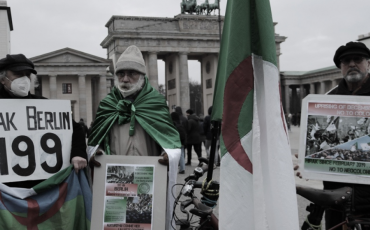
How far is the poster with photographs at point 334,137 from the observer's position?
128 inches

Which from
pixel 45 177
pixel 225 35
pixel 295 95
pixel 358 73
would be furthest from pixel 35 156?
pixel 295 95

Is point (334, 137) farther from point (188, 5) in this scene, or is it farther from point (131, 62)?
point (188, 5)

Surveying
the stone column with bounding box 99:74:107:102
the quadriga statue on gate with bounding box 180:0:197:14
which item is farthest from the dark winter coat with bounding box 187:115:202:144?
the quadriga statue on gate with bounding box 180:0:197:14

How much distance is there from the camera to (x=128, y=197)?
356 cm

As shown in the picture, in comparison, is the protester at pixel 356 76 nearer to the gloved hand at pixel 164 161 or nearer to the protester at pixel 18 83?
the gloved hand at pixel 164 161

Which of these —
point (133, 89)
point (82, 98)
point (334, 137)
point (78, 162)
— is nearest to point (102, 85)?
point (82, 98)

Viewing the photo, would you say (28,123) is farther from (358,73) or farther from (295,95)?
(295,95)

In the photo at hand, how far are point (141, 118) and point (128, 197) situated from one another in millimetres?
732

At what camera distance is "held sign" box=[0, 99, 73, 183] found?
3555 millimetres

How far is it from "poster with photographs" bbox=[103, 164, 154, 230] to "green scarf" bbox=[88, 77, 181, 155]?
33 centimetres

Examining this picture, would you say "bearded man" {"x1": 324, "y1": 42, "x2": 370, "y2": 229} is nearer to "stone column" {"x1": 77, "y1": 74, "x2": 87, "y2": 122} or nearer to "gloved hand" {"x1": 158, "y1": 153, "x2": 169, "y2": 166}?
"gloved hand" {"x1": 158, "y1": 153, "x2": 169, "y2": 166}

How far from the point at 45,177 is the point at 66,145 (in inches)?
12.7

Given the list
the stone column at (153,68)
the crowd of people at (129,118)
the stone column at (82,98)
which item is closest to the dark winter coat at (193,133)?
the crowd of people at (129,118)

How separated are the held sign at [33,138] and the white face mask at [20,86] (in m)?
0.06
